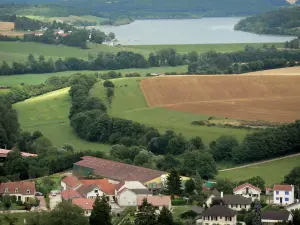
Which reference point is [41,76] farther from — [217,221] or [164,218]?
[164,218]

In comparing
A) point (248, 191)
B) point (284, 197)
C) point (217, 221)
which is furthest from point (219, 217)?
point (248, 191)

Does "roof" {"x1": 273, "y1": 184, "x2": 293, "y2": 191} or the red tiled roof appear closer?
"roof" {"x1": 273, "y1": 184, "x2": 293, "y2": 191}

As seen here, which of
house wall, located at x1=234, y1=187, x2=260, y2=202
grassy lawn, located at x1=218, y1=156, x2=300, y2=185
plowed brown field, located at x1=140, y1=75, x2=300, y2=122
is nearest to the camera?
house wall, located at x1=234, y1=187, x2=260, y2=202

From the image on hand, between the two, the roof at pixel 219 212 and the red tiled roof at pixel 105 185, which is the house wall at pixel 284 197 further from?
the red tiled roof at pixel 105 185

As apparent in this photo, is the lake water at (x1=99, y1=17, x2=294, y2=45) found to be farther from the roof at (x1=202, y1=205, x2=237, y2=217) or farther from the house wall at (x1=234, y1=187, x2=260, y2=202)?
the roof at (x1=202, y1=205, x2=237, y2=217)

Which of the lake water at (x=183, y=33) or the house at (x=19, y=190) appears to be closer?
the house at (x=19, y=190)

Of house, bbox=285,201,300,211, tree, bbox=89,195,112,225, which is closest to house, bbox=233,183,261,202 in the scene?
house, bbox=285,201,300,211

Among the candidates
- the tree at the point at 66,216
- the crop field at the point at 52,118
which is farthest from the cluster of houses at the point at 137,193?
the crop field at the point at 52,118
